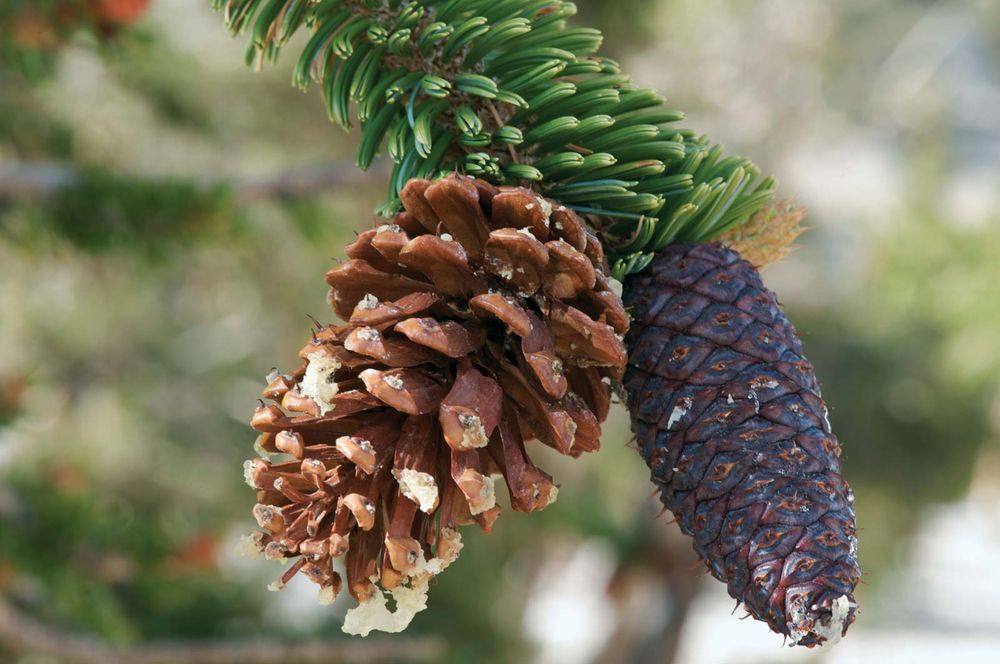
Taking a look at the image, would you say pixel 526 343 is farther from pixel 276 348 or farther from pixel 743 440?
pixel 276 348

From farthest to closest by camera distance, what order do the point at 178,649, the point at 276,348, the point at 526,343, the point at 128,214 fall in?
the point at 276,348
the point at 178,649
the point at 128,214
the point at 526,343

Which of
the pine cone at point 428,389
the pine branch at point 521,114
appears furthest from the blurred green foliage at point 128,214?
the pine cone at point 428,389

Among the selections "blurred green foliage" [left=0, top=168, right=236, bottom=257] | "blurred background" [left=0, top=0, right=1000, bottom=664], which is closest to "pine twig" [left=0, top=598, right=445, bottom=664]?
"blurred background" [left=0, top=0, right=1000, bottom=664]

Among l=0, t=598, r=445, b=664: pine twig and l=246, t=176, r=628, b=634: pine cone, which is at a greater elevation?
l=246, t=176, r=628, b=634: pine cone

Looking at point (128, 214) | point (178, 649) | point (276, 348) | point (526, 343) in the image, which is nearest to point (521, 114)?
point (526, 343)

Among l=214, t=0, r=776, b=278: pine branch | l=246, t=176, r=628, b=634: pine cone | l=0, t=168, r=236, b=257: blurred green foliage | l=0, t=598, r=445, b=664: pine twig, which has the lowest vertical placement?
l=0, t=598, r=445, b=664: pine twig

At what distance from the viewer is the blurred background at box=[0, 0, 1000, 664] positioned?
5.03 feet

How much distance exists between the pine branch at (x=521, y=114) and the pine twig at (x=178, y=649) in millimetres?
1506

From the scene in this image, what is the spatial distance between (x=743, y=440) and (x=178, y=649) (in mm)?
1649

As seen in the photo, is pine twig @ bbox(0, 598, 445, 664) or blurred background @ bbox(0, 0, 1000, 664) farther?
pine twig @ bbox(0, 598, 445, 664)

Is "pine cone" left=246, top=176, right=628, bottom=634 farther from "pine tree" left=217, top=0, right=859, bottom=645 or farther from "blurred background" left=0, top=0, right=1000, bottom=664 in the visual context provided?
"blurred background" left=0, top=0, right=1000, bottom=664

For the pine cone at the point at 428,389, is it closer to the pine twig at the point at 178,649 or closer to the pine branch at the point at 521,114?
the pine branch at the point at 521,114

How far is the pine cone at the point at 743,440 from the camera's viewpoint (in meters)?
0.49

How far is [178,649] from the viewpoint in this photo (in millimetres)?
1837
